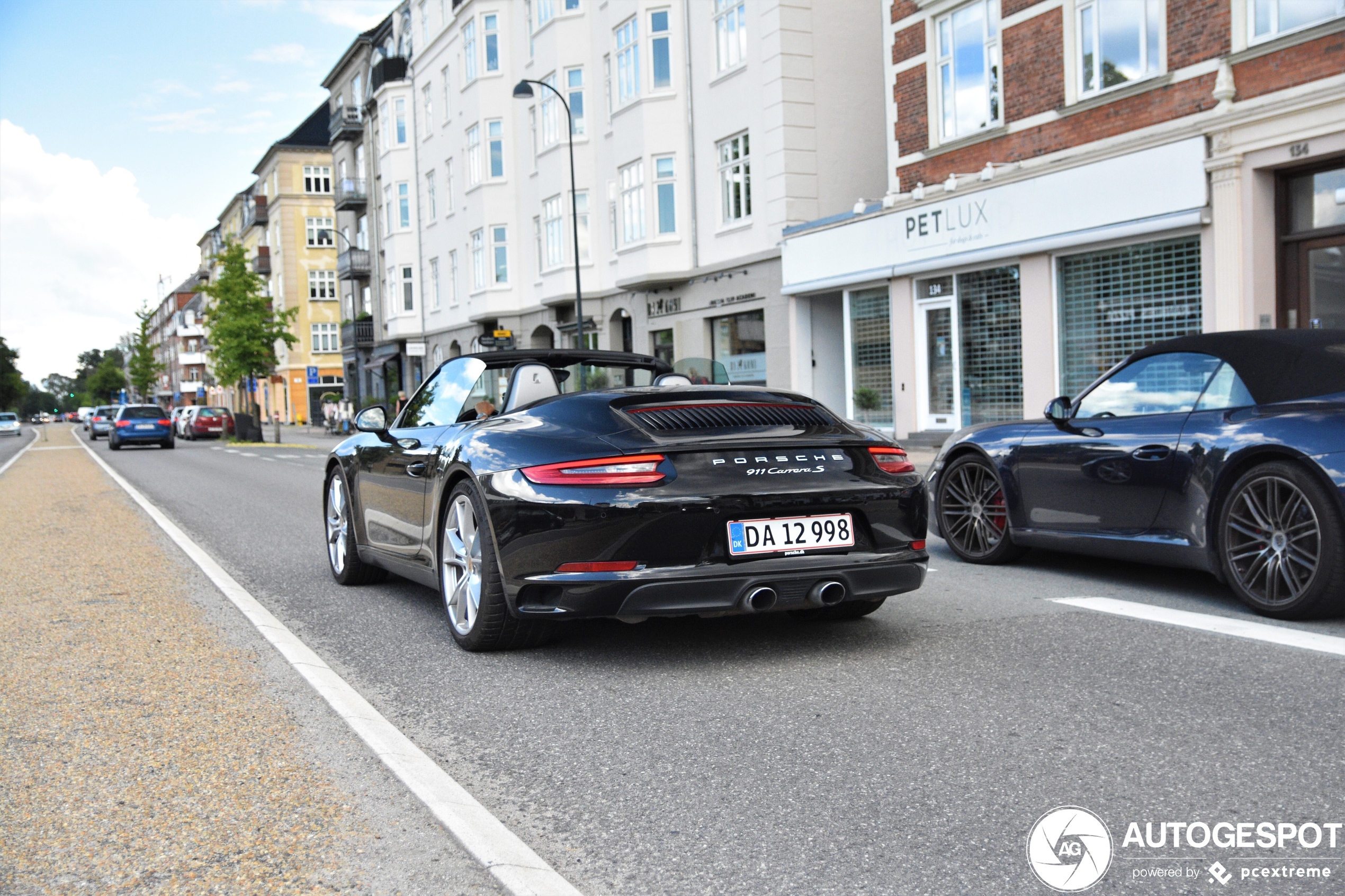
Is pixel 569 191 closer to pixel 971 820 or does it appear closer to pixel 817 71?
pixel 817 71

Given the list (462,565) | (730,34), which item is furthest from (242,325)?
(462,565)

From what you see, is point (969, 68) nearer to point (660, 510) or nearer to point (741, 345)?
point (741, 345)

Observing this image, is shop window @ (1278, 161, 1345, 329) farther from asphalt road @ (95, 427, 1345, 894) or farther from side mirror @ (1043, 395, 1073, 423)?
asphalt road @ (95, 427, 1345, 894)

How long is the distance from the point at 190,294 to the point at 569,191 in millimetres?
118270

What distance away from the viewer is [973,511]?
7961mm

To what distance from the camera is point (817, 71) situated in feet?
76.9

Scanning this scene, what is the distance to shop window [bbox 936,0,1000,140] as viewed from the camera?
59.4 feet

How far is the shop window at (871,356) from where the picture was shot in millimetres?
21141

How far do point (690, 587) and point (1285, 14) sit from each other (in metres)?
12.6

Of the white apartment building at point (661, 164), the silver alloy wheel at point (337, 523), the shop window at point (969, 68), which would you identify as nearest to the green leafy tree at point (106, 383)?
the white apartment building at point (661, 164)

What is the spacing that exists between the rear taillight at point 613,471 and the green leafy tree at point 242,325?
46.0 m

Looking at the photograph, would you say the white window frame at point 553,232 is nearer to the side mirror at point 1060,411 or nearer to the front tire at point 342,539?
the front tire at point 342,539

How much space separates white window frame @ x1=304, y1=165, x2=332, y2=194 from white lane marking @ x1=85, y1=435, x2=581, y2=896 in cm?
7351

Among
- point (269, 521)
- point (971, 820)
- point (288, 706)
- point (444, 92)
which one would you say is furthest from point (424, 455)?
point (444, 92)
